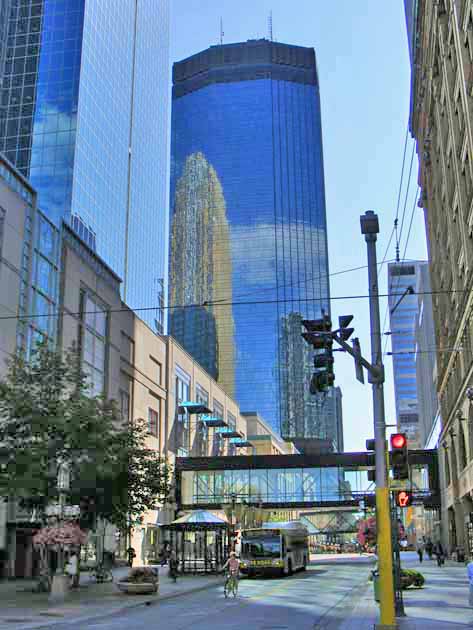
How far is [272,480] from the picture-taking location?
89.3 m

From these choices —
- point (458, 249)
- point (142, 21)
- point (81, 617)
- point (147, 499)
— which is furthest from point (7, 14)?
point (81, 617)

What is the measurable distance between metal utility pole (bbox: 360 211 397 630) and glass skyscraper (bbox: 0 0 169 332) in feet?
221

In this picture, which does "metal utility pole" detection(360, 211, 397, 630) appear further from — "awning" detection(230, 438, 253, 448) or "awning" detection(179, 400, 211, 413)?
"awning" detection(230, 438, 253, 448)

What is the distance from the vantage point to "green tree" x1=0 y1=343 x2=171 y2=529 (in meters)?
30.7

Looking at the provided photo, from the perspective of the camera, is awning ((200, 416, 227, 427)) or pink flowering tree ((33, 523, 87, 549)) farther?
awning ((200, 416, 227, 427))

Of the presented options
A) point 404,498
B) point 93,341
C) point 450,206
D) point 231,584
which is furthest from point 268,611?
point 93,341

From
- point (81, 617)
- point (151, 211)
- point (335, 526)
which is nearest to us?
point (81, 617)

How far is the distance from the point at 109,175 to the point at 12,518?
213ft

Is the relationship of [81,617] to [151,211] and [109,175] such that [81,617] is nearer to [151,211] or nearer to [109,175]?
[109,175]

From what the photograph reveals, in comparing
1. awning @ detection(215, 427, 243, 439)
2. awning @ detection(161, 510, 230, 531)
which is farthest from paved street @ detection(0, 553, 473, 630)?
awning @ detection(215, 427, 243, 439)

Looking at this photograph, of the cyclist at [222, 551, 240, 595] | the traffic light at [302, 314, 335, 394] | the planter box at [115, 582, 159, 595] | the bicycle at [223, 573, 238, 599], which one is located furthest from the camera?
the planter box at [115, 582, 159, 595]

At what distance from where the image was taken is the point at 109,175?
103 m

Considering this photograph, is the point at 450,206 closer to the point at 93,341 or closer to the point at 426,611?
the point at 93,341

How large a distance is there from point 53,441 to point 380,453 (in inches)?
705
